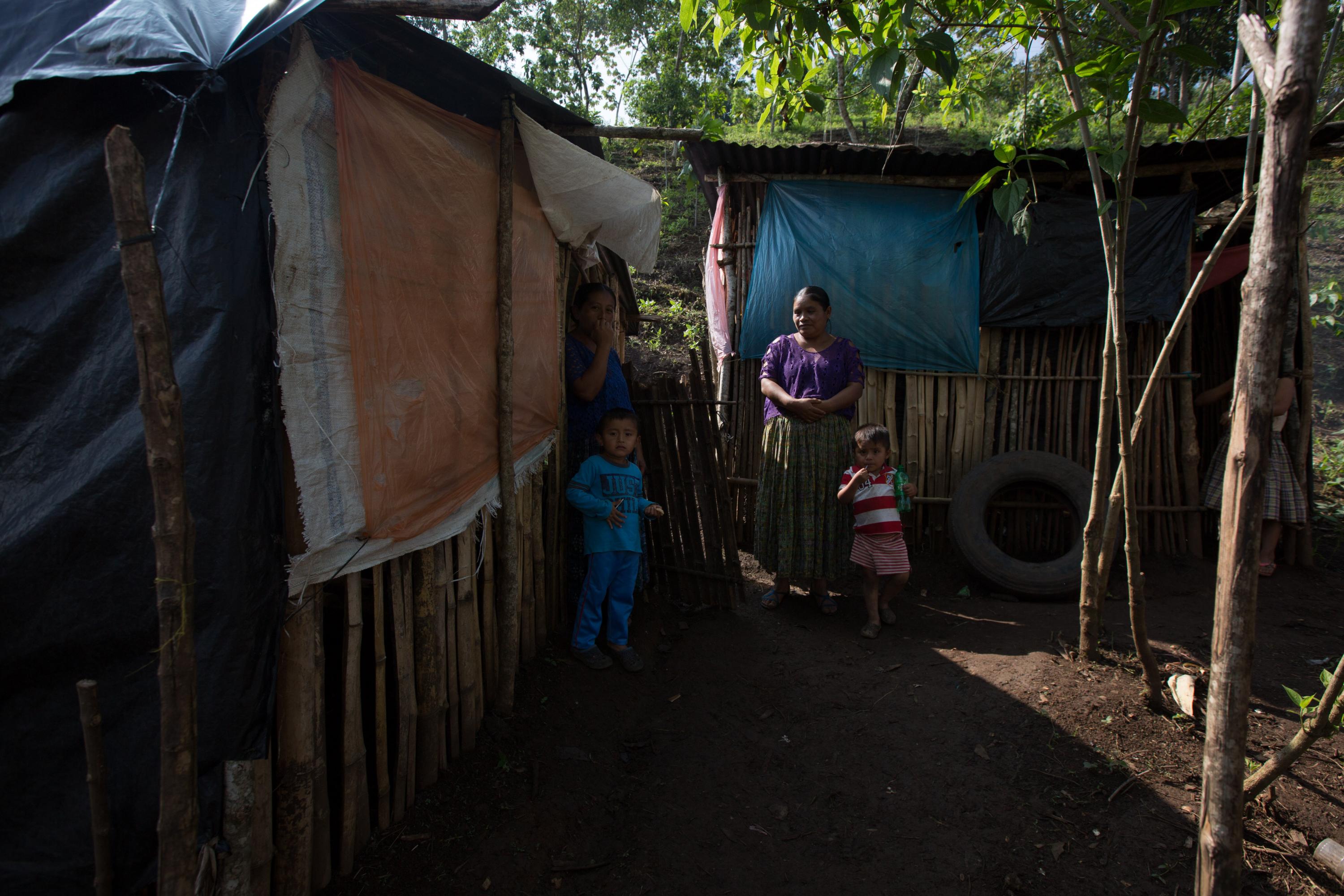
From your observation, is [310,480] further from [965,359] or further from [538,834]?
[965,359]

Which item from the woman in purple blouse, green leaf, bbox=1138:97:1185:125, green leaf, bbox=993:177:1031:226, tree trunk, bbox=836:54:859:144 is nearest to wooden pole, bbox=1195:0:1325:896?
green leaf, bbox=1138:97:1185:125

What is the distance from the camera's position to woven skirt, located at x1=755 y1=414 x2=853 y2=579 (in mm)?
4148

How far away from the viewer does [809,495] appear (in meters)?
4.16

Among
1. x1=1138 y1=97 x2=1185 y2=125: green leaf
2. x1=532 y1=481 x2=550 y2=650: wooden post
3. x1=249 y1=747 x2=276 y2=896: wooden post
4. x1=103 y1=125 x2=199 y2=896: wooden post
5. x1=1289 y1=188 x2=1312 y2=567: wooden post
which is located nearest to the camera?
x1=103 y1=125 x2=199 y2=896: wooden post

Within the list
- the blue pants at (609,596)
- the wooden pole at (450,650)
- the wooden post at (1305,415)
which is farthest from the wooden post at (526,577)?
the wooden post at (1305,415)

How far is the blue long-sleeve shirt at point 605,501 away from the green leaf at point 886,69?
78.6 inches

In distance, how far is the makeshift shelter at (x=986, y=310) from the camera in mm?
5137

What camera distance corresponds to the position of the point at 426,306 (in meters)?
2.33

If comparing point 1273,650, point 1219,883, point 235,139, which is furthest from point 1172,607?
point 235,139

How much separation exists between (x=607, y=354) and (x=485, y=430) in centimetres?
115

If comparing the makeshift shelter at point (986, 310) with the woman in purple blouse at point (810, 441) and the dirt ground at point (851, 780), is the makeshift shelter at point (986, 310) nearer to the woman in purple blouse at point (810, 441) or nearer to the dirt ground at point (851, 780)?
the woman in purple blouse at point (810, 441)

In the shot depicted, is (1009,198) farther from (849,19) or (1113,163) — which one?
(849,19)

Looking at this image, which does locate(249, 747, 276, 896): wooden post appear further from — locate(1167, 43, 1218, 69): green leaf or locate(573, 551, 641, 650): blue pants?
locate(1167, 43, 1218, 69): green leaf

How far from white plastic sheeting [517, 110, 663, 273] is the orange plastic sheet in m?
0.16
